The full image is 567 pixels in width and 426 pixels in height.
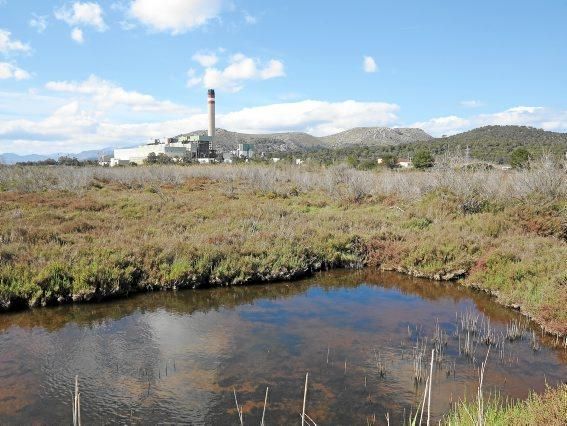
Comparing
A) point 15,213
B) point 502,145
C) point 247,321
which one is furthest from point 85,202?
point 502,145

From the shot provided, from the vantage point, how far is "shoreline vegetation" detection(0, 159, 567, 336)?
12570mm

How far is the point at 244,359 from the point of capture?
8.91m

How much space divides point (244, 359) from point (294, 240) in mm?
8734

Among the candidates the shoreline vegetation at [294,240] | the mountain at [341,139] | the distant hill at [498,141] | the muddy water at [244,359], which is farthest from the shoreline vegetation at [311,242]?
the mountain at [341,139]

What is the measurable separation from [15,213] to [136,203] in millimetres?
5951

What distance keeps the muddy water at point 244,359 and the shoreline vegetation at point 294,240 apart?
0.91m

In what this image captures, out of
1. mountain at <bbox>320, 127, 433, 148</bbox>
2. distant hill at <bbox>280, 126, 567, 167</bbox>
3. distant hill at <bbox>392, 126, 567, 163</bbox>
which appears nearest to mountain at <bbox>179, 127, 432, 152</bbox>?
mountain at <bbox>320, 127, 433, 148</bbox>

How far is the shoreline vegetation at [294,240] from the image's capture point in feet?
41.2

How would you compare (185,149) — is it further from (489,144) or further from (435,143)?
(489,144)

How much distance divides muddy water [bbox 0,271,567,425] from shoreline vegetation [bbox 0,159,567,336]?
36.0 inches

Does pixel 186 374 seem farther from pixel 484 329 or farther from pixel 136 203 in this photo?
pixel 136 203

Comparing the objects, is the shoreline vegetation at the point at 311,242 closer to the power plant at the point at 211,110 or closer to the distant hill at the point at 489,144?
the distant hill at the point at 489,144

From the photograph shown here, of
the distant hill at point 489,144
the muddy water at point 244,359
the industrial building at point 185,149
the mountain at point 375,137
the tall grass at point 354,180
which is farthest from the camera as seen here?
the mountain at point 375,137

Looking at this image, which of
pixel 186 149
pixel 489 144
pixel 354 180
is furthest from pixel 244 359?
pixel 186 149
